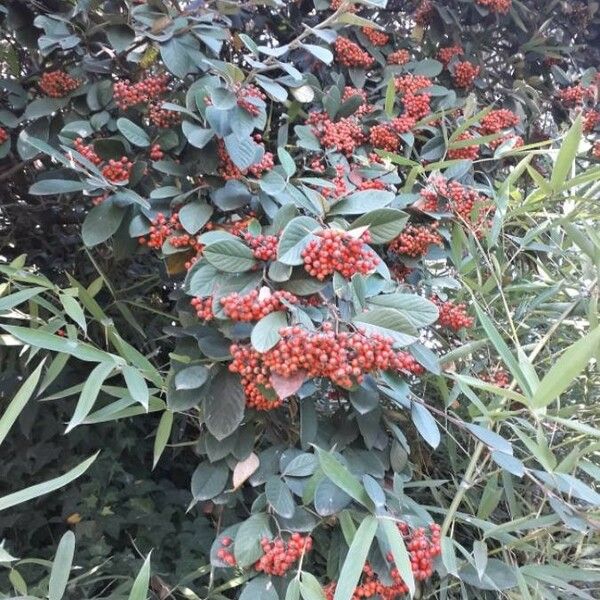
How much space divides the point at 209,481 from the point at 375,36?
42.0 inches

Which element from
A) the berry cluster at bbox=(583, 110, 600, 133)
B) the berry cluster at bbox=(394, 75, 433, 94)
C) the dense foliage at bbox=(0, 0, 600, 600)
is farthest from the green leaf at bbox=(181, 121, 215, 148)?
the berry cluster at bbox=(583, 110, 600, 133)

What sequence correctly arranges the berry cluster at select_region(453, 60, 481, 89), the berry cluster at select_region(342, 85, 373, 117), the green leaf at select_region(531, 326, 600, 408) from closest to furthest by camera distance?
the green leaf at select_region(531, 326, 600, 408), the berry cluster at select_region(342, 85, 373, 117), the berry cluster at select_region(453, 60, 481, 89)

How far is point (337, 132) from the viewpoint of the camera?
1177 millimetres

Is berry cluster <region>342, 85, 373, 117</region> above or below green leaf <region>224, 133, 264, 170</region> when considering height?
below

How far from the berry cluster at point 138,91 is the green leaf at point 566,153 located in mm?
648

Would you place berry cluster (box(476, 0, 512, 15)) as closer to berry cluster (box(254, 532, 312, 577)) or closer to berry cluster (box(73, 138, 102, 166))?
berry cluster (box(73, 138, 102, 166))

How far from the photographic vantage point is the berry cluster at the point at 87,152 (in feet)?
3.19

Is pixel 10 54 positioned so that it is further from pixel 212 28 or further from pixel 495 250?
pixel 495 250

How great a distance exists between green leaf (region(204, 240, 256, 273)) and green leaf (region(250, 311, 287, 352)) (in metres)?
0.09

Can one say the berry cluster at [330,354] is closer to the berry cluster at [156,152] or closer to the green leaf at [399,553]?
the green leaf at [399,553]

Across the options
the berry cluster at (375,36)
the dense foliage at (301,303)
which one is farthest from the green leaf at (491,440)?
the berry cluster at (375,36)

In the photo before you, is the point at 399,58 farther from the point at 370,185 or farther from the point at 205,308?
the point at 205,308

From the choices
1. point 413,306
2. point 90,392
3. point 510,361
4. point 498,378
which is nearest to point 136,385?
point 90,392

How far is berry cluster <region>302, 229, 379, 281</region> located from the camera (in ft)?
2.52
